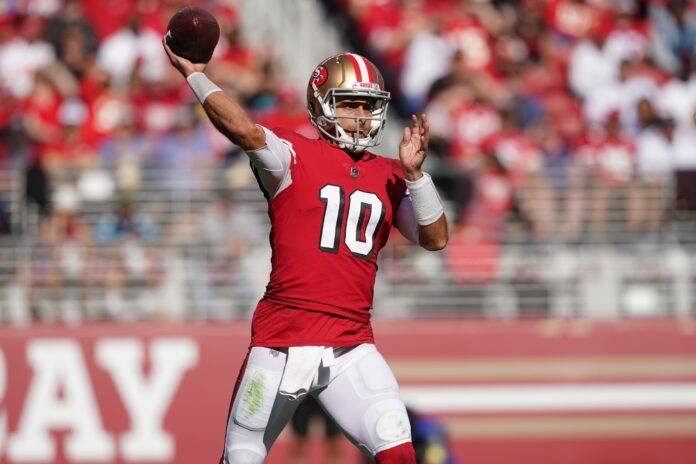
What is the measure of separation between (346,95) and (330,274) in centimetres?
78

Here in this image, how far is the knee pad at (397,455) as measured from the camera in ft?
16.3

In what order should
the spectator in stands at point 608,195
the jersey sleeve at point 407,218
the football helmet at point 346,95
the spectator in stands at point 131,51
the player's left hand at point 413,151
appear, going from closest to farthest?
the player's left hand at point 413,151 → the football helmet at point 346,95 → the jersey sleeve at point 407,218 → the spectator in stands at point 608,195 → the spectator in stands at point 131,51

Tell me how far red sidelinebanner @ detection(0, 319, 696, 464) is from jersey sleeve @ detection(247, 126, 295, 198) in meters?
4.10

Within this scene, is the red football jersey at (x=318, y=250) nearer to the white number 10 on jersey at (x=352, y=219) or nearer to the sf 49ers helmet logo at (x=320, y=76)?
the white number 10 on jersey at (x=352, y=219)

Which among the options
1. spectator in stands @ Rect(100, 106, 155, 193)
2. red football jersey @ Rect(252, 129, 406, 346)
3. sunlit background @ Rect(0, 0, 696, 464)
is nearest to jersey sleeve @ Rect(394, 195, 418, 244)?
red football jersey @ Rect(252, 129, 406, 346)

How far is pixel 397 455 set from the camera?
196 inches

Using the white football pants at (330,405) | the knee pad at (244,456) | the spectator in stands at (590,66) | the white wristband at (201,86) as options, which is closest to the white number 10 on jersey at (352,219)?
the white football pants at (330,405)

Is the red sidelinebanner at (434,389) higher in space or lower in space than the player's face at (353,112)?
lower

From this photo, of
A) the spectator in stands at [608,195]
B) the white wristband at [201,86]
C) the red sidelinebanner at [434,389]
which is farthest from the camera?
the spectator in stands at [608,195]

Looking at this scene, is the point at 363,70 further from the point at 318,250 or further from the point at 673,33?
the point at 673,33

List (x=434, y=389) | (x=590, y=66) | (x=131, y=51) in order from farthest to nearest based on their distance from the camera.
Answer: (x=590, y=66)
(x=131, y=51)
(x=434, y=389)

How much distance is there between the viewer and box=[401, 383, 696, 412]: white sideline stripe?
358 inches

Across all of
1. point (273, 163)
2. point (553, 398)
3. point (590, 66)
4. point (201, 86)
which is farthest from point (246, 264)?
point (590, 66)

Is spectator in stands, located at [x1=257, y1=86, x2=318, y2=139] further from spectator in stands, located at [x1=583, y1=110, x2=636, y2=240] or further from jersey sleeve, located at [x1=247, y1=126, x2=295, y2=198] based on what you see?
jersey sleeve, located at [x1=247, y1=126, x2=295, y2=198]
